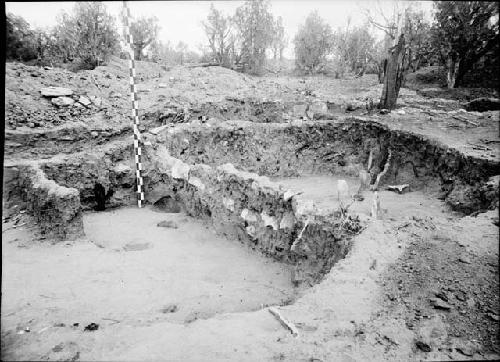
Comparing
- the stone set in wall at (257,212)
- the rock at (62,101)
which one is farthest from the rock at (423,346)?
the rock at (62,101)

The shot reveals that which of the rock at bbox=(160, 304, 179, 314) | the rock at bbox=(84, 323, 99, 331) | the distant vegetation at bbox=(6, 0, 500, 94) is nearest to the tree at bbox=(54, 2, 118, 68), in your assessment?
the distant vegetation at bbox=(6, 0, 500, 94)

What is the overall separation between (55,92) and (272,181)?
5935 millimetres

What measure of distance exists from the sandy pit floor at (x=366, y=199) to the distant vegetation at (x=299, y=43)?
2.87 metres

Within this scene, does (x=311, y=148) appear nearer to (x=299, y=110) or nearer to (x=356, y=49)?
(x=299, y=110)

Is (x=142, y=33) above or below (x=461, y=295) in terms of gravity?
above

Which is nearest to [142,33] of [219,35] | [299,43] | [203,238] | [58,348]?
[219,35]

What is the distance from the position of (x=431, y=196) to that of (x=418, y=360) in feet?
15.7

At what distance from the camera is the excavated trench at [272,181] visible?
15.6 feet

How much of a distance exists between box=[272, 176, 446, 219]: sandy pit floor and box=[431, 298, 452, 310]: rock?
1.75 m

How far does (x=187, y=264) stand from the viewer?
16.7 ft

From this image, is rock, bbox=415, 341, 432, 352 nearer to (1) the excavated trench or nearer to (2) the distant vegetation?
(1) the excavated trench

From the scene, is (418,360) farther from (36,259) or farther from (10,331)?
(36,259)

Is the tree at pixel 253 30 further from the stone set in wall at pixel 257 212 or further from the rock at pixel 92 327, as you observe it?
the rock at pixel 92 327

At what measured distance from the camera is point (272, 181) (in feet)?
24.4
